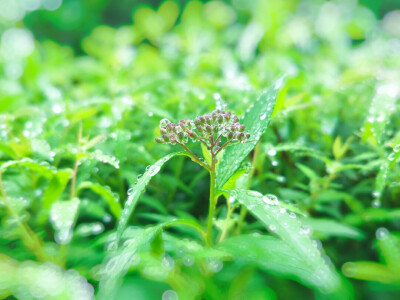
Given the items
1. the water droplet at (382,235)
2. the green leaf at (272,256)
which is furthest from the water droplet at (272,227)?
the water droplet at (382,235)

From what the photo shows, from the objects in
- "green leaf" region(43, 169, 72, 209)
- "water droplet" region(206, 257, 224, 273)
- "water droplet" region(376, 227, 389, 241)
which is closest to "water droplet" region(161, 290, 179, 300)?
"water droplet" region(206, 257, 224, 273)

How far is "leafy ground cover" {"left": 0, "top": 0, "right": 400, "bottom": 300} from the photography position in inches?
26.9

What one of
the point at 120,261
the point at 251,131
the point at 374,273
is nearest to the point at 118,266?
the point at 120,261

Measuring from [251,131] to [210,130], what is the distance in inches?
4.3

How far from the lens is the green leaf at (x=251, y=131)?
700 millimetres

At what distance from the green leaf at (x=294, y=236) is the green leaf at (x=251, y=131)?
0.26 feet

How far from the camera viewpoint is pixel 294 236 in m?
0.56

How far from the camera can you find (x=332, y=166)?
95cm

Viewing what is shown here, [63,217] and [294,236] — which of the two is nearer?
[294,236]

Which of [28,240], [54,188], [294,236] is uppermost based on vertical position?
[294,236]

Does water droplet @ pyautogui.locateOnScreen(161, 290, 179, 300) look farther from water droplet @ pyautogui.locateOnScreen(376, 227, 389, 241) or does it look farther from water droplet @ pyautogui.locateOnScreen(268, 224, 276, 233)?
water droplet @ pyautogui.locateOnScreen(376, 227, 389, 241)

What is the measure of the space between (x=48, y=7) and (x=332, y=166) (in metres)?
5.50

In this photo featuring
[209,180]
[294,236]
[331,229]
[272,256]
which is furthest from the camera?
[209,180]

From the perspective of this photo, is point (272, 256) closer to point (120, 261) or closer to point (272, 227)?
point (272, 227)
